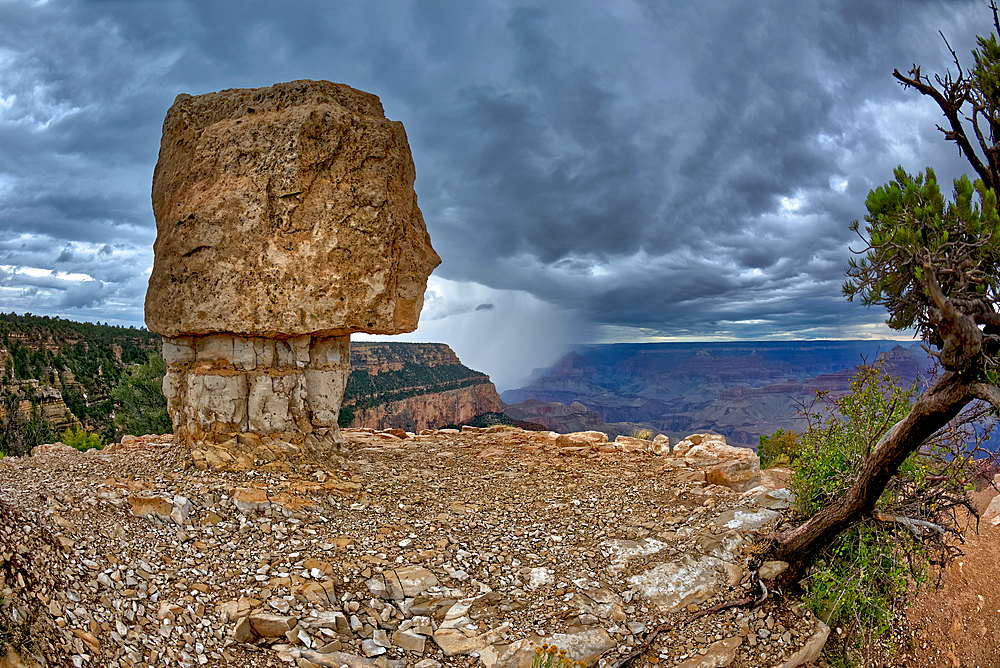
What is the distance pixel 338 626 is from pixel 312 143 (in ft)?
24.5

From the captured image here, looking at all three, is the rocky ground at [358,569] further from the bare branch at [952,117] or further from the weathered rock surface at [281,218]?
the bare branch at [952,117]

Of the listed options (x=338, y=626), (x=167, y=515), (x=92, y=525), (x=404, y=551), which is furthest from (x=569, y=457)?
(x=92, y=525)

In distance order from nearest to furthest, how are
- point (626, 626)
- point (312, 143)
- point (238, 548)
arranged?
point (626, 626)
point (238, 548)
point (312, 143)

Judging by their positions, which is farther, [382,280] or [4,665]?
[382,280]

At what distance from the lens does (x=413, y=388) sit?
5138 centimetres

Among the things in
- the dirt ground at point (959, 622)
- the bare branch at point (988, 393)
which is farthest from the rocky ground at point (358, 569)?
the bare branch at point (988, 393)

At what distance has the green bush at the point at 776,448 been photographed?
1636 centimetres

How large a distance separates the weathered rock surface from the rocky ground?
2.69m

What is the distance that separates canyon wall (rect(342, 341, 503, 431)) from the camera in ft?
144

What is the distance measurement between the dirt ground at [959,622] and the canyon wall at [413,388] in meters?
34.7

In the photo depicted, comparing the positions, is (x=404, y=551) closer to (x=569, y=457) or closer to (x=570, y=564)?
(x=570, y=564)

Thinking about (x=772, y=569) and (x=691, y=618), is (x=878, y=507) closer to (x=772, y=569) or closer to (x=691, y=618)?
(x=772, y=569)

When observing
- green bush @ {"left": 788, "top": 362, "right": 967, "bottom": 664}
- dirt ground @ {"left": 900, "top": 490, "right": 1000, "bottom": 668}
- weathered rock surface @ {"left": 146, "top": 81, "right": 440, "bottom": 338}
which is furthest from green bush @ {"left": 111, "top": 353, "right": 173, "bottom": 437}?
dirt ground @ {"left": 900, "top": 490, "right": 1000, "bottom": 668}

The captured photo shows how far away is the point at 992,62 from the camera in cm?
593
